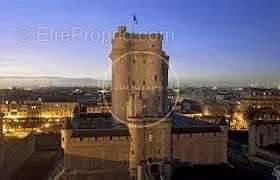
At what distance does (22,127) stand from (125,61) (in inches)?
1564

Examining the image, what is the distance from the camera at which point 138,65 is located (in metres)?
40.2

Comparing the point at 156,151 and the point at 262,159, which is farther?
the point at 262,159

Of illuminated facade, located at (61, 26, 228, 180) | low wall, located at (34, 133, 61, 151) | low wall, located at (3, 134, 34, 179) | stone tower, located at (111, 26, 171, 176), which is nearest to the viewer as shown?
illuminated facade, located at (61, 26, 228, 180)

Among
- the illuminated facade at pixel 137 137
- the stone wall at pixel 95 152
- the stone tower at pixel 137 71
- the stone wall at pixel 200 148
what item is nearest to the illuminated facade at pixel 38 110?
the stone tower at pixel 137 71

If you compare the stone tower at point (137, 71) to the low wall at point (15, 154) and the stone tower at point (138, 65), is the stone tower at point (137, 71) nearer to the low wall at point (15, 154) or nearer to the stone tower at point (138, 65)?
the stone tower at point (138, 65)

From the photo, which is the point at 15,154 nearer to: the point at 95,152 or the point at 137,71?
the point at 95,152

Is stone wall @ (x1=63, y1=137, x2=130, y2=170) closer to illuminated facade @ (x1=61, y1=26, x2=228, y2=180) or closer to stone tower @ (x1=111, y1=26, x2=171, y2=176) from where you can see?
illuminated facade @ (x1=61, y1=26, x2=228, y2=180)

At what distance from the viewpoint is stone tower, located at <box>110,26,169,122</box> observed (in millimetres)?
40125

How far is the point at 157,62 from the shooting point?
132 ft

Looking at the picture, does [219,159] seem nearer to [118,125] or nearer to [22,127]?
[118,125]

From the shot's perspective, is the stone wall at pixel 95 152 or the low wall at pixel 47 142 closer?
the stone wall at pixel 95 152

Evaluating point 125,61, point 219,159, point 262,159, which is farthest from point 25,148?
point 262,159

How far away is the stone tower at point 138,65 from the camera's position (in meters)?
40.1

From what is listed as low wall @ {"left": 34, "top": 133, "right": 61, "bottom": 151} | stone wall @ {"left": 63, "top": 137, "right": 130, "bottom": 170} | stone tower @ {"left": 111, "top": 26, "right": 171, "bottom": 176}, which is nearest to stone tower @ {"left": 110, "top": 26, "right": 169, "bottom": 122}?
stone tower @ {"left": 111, "top": 26, "right": 171, "bottom": 176}
